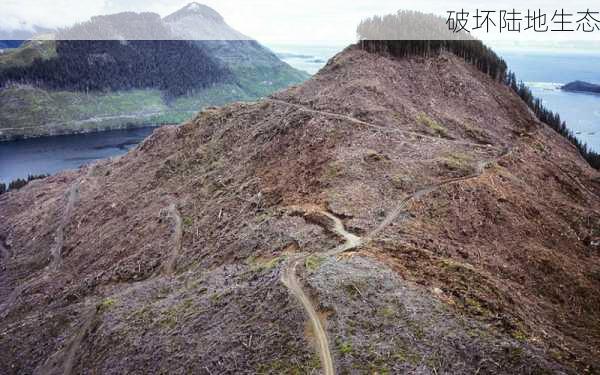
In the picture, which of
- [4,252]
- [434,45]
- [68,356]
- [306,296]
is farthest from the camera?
[434,45]

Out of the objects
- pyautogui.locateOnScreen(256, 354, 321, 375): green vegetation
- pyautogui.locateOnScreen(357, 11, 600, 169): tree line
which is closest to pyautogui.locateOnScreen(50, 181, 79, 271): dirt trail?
pyautogui.locateOnScreen(256, 354, 321, 375): green vegetation

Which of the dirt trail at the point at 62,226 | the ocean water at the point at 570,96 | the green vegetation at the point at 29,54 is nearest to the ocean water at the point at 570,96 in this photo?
the ocean water at the point at 570,96

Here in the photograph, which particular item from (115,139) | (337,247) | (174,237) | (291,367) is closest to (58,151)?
(115,139)

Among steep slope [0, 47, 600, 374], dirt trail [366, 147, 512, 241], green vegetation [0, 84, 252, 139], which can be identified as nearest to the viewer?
steep slope [0, 47, 600, 374]

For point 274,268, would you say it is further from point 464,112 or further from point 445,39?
point 445,39

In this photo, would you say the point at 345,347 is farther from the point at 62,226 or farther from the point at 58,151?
the point at 58,151

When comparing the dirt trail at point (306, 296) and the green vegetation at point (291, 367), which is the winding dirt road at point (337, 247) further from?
the green vegetation at point (291, 367)

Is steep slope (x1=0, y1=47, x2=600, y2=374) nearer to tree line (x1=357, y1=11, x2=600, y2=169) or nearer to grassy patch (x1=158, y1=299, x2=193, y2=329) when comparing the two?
grassy patch (x1=158, y1=299, x2=193, y2=329)
